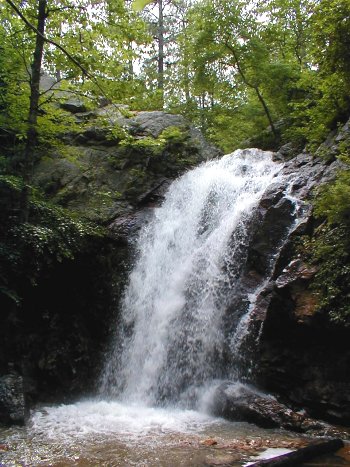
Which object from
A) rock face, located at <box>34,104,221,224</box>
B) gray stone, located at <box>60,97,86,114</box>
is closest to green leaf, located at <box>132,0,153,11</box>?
rock face, located at <box>34,104,221,224</box>

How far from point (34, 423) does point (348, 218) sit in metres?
5.91

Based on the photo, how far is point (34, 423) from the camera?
6273 mm

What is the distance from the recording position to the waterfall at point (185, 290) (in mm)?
7383

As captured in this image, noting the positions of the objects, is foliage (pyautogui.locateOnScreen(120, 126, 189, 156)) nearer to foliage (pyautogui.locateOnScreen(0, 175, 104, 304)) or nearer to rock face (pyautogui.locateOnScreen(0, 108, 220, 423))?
rock face (pyautogui.locateOnScreen(0, 108, 220, 423))

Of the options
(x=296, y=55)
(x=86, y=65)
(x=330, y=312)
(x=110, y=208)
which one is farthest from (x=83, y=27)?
(x=296, y=55)

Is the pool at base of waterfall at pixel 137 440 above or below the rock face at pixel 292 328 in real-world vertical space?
below

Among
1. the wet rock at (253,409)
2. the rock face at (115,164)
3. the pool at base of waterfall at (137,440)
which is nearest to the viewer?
the pool at base of waterfall at (137,440)

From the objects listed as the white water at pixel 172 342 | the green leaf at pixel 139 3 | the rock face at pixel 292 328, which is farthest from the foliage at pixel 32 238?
the green leaf at pixel 139 3

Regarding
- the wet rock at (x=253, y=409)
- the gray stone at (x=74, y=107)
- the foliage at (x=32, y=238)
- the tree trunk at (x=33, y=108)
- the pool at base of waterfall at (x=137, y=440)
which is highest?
the gray stone at (x=74, y=107)

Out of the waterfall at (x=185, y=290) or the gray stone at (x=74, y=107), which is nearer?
the waterfall at (x=185, y=290)

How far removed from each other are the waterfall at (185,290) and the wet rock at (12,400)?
1.92 meters

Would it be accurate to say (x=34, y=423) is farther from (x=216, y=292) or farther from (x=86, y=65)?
(x=86, y=65)

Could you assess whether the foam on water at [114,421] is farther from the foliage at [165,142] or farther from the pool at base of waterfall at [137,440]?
the foliage at [165,142]

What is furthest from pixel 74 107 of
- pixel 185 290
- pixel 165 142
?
pixel 185 290
